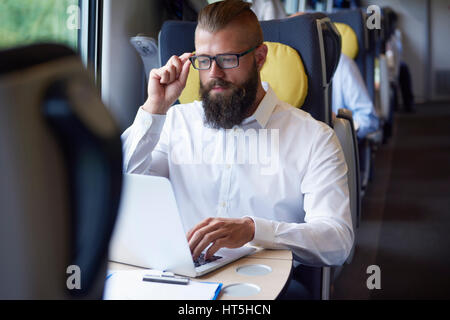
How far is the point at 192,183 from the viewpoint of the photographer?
4.37ft

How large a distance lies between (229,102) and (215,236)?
0.45m

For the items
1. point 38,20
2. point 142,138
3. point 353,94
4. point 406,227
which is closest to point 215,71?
point 142,138

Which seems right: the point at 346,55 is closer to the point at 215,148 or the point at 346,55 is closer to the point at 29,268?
the point at 215,148

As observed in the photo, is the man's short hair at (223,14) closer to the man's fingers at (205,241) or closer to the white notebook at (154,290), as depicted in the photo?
the man's fingers at (205,241)

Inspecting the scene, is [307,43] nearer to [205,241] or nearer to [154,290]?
[205,241]

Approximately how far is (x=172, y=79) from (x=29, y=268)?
901 mm

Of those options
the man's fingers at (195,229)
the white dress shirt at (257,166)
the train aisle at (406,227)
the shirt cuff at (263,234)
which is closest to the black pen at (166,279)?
the man's fingers at (195,229)

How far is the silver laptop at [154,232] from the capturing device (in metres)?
0.79

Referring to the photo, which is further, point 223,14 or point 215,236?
point 223,14

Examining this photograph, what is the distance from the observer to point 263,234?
0.97 meters

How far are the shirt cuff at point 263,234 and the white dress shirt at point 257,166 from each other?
0.13 meters

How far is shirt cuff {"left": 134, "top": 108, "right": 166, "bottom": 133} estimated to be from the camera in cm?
118

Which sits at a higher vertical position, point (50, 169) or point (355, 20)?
point (355, 20)
